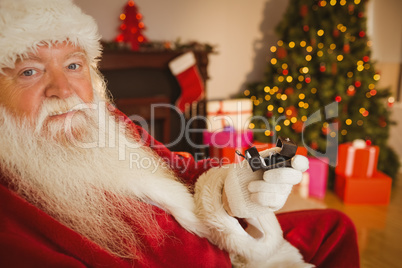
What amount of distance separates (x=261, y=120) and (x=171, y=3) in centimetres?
150

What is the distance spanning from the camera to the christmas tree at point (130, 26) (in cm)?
277

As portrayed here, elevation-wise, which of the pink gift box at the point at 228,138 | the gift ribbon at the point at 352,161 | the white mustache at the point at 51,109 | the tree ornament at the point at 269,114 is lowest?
the gift ribbon at the point at 352,161

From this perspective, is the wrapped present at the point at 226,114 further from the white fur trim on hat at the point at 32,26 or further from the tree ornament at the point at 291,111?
the white fur trim on hat at the point at 32,26

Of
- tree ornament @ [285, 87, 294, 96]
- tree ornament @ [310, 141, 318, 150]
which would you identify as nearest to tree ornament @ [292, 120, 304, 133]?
tree ornament @ [310, 141, 318, 150]

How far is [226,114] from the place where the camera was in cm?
301

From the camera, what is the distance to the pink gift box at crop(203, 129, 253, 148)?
283 cm

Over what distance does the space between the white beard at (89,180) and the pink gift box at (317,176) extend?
206 cm

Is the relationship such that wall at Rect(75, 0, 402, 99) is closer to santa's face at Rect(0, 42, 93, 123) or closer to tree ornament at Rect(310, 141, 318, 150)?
tree ornament at Rect(310, 141, 318, 150)

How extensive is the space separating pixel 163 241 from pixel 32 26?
66 centimetres

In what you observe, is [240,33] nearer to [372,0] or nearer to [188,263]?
[372,0]

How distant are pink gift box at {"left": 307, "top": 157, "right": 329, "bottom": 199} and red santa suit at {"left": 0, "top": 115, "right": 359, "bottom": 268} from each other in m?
1.69

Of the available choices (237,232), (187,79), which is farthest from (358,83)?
(237,232)

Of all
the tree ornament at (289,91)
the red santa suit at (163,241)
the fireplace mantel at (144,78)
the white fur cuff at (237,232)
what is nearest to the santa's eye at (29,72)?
the red santa suit at (163,241)

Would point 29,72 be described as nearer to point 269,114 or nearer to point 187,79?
point 187,79
